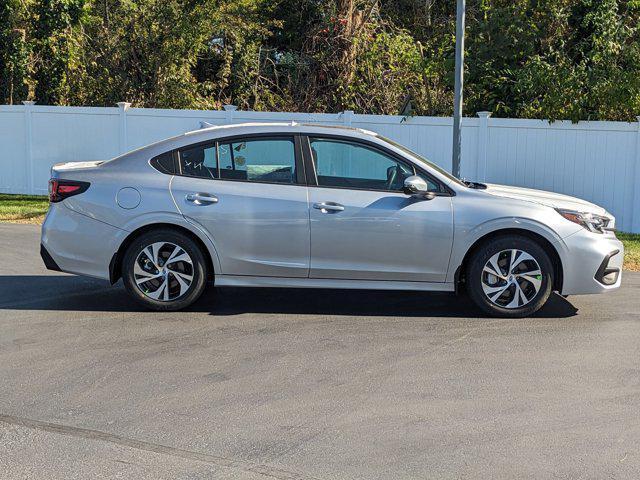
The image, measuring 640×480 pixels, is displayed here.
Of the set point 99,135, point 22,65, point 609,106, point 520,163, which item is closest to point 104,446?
point 520,163

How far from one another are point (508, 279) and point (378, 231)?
3.90ft

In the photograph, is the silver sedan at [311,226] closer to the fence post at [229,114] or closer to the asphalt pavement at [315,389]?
the asphalt pavement at [315,389]

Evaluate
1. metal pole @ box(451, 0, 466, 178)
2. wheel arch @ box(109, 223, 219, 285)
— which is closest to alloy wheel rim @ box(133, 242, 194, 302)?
wheel arch @ box(109, 223, 219, 285)

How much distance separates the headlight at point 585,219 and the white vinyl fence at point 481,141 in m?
6.67

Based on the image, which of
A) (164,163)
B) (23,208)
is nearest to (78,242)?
(164,163)

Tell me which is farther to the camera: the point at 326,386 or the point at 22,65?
the point at 22,65

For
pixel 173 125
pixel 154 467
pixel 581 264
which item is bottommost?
pixel 154 467

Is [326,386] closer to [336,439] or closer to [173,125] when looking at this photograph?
[336,439]

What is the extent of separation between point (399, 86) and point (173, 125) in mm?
4830

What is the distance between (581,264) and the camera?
8.10 meters

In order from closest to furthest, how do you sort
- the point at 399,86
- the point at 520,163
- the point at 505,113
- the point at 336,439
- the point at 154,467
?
the point at 154,467, the point at 336,439, the point at 520,163, the point at 505,113, the point at 399,86

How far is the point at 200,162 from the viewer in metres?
8.37

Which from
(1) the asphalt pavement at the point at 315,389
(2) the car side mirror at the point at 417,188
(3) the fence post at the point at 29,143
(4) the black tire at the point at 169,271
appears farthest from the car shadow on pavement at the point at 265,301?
(3) the fence post at the point at 29,143

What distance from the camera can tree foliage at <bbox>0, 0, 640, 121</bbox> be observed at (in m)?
16.5
